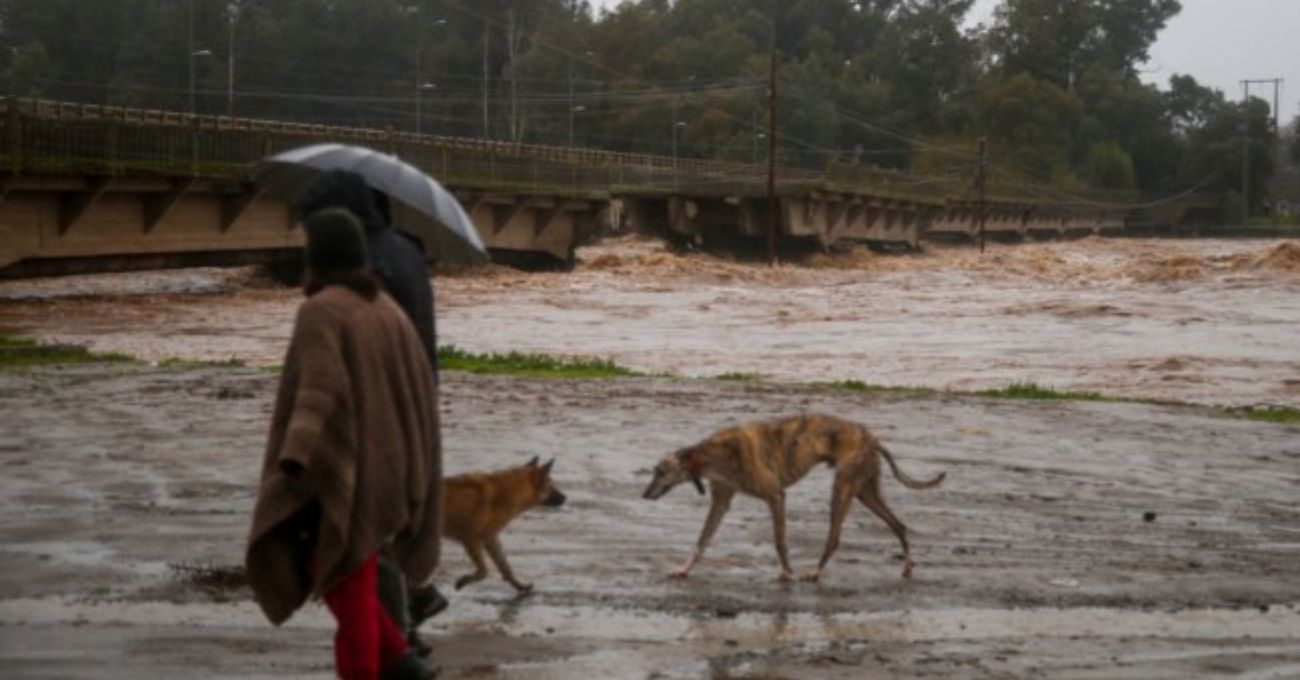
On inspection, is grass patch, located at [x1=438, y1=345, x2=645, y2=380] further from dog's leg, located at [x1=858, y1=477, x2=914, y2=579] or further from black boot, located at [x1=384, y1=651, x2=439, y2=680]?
black boot, located at [x1=384, y1=651, x2=439, y2=680]

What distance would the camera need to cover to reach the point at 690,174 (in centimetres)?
6731

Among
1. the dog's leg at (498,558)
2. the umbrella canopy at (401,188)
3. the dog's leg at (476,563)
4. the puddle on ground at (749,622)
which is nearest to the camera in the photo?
the umbrella canopy at (401,188)

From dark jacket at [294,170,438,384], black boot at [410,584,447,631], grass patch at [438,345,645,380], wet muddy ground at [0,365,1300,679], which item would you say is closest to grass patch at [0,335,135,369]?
wet muddy ground at [0,365,1300,679]

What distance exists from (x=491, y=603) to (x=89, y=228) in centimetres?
2862

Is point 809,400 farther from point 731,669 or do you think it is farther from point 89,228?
point 89,228

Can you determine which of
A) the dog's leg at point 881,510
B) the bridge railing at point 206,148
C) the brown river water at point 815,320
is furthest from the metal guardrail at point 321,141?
the dog's leg at point 881,510

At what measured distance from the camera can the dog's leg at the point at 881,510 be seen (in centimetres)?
1054

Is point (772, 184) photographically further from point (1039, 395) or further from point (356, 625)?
point (356, 625)

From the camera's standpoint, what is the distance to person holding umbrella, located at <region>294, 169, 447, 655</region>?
22.2 feet

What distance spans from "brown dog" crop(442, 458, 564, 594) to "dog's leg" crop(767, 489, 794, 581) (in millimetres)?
1249

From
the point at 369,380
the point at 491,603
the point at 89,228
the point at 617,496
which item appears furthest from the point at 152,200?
the point at 369,380

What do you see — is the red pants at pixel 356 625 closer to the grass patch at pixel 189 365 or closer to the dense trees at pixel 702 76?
the grass patch at pixel 189 365

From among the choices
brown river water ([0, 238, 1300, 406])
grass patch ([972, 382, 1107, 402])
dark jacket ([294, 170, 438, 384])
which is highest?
dark jacket ([294, 170, 438, 384])

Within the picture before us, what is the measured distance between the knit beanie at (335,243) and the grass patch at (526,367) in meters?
14.3
